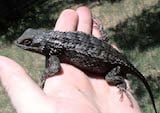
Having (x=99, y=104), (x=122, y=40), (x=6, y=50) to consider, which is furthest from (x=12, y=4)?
(x=99, y=104)

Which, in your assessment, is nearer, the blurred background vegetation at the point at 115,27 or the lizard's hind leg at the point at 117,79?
the lizard's hind leg at the point at 117,79

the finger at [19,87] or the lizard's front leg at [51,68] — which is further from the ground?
the finger at [19,87]

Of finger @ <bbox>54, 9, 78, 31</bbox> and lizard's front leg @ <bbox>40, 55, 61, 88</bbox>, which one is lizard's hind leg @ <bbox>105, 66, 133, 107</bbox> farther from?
finger @ <bbox>54, 9, 78, 31</bbox>

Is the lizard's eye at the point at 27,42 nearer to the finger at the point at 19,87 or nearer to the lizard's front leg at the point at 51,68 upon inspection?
the lizard's front leg at the point at 51,68

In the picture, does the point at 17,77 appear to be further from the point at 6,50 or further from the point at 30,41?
the point at 6,50

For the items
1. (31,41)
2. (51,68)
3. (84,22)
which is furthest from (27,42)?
(84,22)

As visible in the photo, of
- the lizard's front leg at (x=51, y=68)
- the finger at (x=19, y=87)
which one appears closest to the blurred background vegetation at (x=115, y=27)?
the lizard's front leg at (x=51, y=68)

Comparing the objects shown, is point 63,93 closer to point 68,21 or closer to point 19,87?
point 19,87
